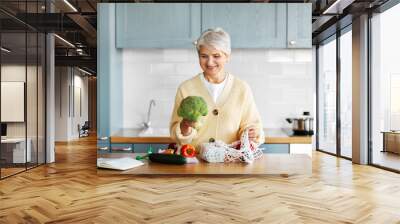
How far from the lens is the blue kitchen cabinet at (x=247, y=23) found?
3.86m

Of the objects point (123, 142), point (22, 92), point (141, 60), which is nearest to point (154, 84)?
point (141, 60)

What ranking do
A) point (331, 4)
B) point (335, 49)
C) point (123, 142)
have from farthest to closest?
1. point (335, 49)
2. point (331, 4)
3. point (123, 142)

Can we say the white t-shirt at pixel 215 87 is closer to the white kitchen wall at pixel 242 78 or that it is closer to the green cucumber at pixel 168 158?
the white kitchen wall at pixel 242 78

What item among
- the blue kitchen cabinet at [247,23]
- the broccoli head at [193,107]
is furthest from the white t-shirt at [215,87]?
the broccoli head at [193,107]

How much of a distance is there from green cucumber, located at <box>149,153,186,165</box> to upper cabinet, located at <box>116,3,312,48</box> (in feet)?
6.38

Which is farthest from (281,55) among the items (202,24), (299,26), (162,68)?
(162,68)

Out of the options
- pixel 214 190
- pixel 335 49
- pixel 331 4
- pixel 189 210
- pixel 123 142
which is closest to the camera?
pixel 189 210

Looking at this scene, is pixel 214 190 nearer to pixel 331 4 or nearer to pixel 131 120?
Result: pixel 131 120

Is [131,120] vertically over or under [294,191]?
over

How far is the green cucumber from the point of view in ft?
Answer: 6.98

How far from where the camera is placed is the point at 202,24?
3.94 meters

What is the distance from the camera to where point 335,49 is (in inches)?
299

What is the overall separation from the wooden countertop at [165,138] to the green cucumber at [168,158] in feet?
4.65

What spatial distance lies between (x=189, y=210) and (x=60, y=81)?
11230 mm
